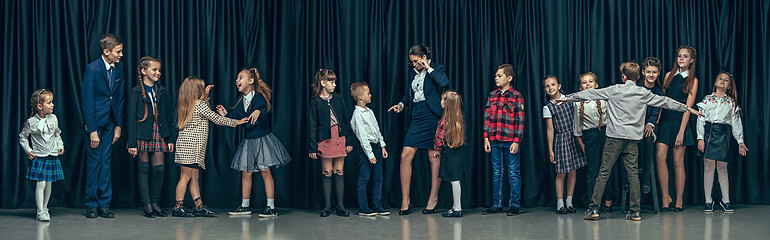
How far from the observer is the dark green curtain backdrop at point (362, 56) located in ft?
20.3

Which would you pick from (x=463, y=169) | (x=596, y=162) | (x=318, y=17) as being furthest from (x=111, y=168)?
(x=596, y=162)

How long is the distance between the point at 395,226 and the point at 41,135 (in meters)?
2.62

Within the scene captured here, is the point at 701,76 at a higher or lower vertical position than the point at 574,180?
higher

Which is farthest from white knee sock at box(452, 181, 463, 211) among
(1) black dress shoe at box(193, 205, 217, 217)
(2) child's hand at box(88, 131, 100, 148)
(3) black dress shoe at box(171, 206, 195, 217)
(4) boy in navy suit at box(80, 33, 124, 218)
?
(2) child's hand at box(88, 131, 100, 148)

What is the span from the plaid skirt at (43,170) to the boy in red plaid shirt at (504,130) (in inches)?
125

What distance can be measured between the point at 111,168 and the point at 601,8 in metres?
4.32

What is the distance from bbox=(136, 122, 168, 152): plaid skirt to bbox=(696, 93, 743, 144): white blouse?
4.19 meters

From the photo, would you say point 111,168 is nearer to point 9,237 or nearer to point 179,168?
point 179,168

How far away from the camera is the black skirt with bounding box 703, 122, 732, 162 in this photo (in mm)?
5984

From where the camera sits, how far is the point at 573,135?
5.89 m

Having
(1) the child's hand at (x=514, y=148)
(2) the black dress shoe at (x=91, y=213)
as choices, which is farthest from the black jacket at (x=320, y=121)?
(2) the black dress shoe at (x=91, y=213)

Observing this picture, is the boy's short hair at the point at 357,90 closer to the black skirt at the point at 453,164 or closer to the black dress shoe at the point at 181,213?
the black skirt at the point at 453,164

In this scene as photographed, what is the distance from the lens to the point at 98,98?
5.57m

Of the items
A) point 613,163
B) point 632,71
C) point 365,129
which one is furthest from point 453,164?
point 632,71
